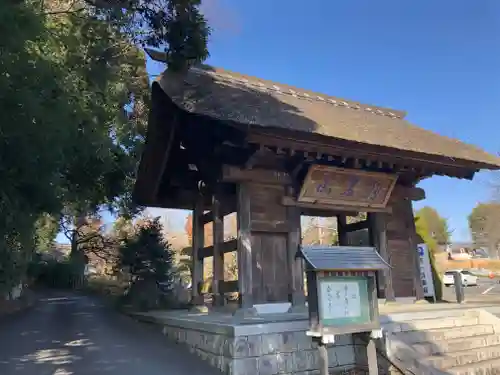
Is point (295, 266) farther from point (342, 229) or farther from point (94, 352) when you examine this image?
point (94, 352)

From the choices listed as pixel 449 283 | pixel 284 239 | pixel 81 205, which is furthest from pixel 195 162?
pixel 449 283

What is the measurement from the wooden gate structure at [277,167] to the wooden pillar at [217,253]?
0.02 metres

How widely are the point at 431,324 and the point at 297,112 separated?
400 centimetres

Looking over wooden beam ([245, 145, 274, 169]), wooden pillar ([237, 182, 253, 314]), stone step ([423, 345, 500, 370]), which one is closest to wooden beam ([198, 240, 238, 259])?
wooden pillar ([237, 182, 253, 314])

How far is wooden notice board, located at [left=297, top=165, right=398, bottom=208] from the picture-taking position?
7.29 m

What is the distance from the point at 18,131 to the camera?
181 inches

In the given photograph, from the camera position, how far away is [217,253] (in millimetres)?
7746

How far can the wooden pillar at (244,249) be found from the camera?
6469 millimetres

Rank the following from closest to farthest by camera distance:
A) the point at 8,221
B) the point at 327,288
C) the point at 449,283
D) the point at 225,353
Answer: the point at 327,288, the point at 225,353, the point at 8,221, the point at 449,283

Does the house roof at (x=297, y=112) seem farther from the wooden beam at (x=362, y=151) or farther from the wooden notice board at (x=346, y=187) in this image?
the wooden notice board at (x=346, y=187)

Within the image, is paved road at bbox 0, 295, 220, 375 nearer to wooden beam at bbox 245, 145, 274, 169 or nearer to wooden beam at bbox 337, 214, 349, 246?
wooden beam at bbox 245, 145, 274, 169

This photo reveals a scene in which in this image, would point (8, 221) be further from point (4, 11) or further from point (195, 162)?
point (195, 162)

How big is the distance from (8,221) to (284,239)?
4.35 m

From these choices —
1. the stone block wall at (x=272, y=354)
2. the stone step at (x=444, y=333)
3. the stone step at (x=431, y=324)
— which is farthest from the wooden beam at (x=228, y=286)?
the stone step at (x=444, y=333)
